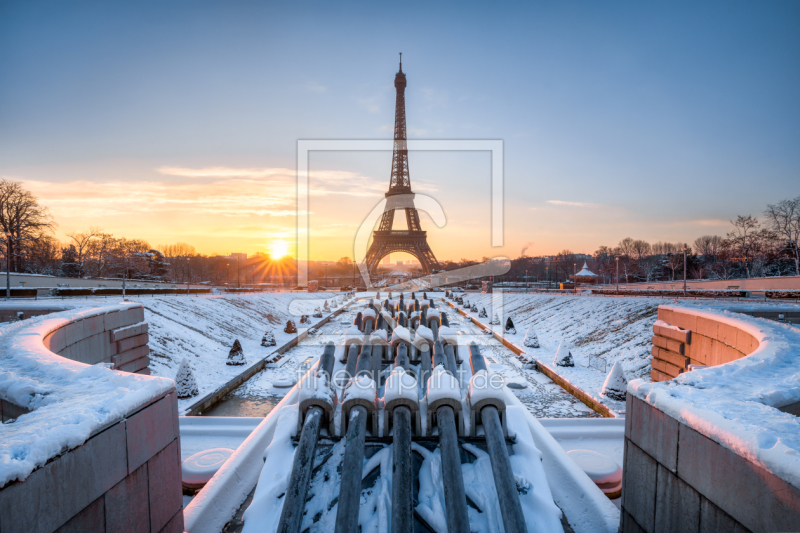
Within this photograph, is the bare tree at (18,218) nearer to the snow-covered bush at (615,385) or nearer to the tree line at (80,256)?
the tree line at (80,256)

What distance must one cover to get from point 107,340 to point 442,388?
7.04m

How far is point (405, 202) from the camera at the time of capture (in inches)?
1954

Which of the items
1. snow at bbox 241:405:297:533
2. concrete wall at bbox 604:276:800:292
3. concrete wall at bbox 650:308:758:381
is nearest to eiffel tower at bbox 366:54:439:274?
concrete wall at bbox 604:276:800:292

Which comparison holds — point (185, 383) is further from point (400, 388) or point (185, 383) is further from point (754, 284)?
point (754, 284)

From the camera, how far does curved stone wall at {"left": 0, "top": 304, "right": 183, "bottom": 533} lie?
1885mm

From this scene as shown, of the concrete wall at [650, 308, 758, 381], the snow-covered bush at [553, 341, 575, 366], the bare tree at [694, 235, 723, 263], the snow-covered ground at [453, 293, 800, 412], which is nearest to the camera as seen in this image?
the concrete wall at [650, 308, 758, 381]

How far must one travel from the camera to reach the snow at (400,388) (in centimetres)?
348

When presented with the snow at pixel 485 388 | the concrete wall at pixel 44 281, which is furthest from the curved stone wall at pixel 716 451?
the concrete wall at pixel 44 281

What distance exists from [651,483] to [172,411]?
395 cm

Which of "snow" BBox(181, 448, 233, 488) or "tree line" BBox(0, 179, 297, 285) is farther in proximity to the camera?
"tree line" BBox(0, 179, 297, 285)

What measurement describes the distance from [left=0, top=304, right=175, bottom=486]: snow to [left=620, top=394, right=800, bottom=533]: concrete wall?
3770 millimetres

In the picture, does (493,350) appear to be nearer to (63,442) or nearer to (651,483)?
(651,483)

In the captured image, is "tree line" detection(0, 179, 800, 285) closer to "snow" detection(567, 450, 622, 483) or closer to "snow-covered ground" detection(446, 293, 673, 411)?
"snow-covered ground" detection(446, 293, 673, 411)

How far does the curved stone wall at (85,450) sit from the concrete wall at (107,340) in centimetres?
209
